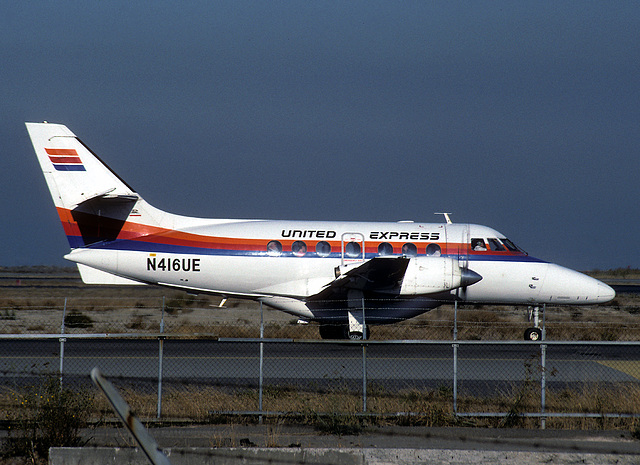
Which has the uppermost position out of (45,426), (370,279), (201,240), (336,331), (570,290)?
(201,240)

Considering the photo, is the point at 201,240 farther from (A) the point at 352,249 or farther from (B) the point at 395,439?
(B) the point at 395,439

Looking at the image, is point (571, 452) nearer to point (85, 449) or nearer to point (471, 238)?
point (85, 449)

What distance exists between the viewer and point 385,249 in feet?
62.1

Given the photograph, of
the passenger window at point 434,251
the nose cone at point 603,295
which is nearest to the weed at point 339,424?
the passenger window at point 434,251

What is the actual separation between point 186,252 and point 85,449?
11689 mm

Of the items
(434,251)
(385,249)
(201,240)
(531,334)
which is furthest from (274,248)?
(531,334)

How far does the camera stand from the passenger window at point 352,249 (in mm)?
18812

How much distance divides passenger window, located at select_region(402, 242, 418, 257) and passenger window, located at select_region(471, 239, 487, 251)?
176 cm

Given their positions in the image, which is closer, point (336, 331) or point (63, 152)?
point (63, 152)

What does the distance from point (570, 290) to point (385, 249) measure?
564 centimetres

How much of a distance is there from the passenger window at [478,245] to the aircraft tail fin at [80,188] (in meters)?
9.58

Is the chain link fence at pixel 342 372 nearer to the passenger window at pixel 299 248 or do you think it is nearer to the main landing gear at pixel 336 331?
the main landing gear at pixel 336 331

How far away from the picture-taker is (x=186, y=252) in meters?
18.9

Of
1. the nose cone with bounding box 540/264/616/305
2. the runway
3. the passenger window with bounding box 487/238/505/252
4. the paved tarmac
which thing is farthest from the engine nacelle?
the paved tarmac
